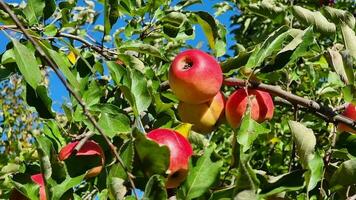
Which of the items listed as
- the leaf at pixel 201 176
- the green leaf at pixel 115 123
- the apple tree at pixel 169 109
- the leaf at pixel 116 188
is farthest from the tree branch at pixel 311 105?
the leaf at pixel 116 188

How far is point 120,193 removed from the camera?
3.01 feet

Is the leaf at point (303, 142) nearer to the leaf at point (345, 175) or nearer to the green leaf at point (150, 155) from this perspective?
the leaf at point (345, 175)

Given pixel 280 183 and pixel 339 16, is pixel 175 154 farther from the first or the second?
pixel 339 16

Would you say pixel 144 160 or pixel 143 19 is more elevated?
pixel 144 160

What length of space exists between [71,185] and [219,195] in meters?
0.28

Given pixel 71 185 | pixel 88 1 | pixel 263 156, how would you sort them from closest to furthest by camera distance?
pixel 71 185, pixel 263 156, pixel 88 1

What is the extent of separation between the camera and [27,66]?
3.66ft

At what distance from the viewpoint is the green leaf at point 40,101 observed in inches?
48.8

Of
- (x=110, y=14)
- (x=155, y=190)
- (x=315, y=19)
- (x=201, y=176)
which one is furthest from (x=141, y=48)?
(x=155, y=190)

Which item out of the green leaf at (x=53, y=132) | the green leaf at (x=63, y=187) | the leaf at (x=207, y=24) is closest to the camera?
the green leaf at (x=63, y=187)

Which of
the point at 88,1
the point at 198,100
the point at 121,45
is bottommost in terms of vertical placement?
the point at 88,1

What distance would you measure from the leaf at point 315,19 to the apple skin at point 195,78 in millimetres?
270

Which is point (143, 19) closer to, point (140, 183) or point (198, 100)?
point (198, 100)

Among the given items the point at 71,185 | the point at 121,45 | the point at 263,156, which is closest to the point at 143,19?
the point at 121,45
